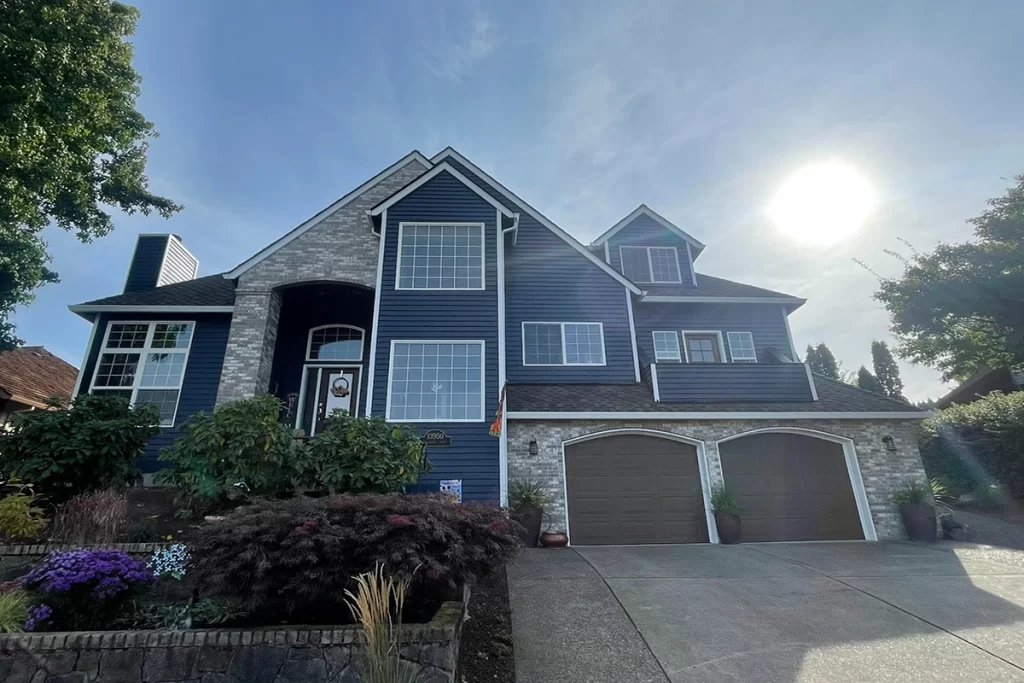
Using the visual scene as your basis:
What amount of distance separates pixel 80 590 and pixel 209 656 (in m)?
1.65

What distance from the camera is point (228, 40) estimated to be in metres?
9.16

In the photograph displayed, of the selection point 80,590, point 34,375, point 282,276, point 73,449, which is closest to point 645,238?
point 282,276

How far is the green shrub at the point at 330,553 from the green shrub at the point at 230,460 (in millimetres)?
2564

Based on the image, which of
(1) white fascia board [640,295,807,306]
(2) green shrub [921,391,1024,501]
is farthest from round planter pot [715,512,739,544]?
(2) green shrub [921,391,1024,501]

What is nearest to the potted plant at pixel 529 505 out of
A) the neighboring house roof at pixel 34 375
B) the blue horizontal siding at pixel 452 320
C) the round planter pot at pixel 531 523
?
the round planter pot at pixel 531 523

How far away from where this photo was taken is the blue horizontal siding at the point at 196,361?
10836 millimetres

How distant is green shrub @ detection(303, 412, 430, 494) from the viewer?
286 inches

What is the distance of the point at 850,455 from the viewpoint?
10180 millimetres

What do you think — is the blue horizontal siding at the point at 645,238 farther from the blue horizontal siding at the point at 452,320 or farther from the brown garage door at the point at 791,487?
the brown garage door at the point at 791,487

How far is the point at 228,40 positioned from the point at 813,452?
15.0 metres

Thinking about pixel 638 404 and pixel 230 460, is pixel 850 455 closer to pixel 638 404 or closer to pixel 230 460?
pixel 638 404

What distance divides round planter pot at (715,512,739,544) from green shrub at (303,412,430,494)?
6.28 meters

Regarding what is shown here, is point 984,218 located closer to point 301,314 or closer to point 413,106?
point 413,106

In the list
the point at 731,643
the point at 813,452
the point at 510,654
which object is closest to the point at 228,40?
the point at 510,654
